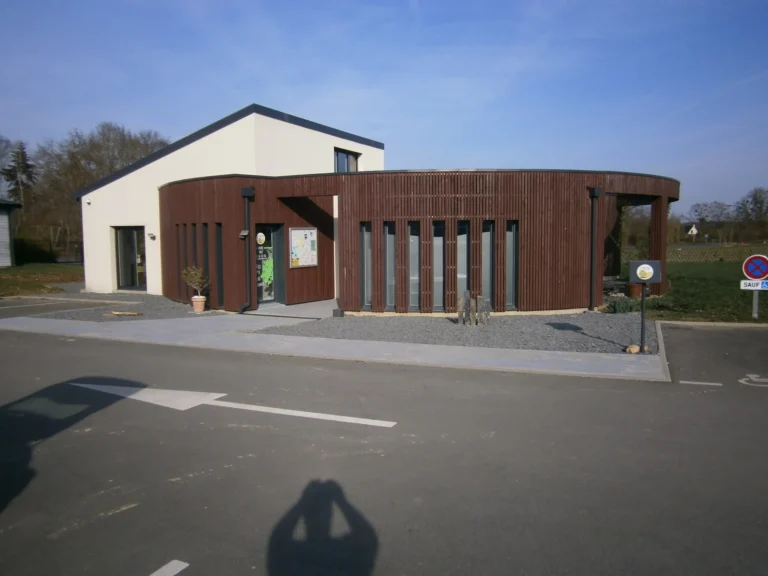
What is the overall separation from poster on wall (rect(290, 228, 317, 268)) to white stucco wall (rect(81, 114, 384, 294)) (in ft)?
4.32

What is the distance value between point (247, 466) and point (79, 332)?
10.4m

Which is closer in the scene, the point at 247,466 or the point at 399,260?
the point at 247,466

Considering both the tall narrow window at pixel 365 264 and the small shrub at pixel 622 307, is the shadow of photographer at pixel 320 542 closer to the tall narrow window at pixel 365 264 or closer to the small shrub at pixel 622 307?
the tall narrow window at pixel 365 264

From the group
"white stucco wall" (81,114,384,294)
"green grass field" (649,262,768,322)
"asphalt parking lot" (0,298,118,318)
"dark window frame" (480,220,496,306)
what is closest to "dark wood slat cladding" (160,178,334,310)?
"white stucco wall" (81,114,384,294)

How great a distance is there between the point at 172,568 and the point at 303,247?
1596cm

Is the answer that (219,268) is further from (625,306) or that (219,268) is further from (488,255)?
(625,306)

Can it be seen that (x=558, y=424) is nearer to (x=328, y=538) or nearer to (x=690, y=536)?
(x=690, y=536)

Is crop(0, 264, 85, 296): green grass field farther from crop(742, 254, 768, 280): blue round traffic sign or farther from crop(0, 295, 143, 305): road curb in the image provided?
crop(742, 254, 768, 280): blue round traffic sign

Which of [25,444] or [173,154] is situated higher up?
[173,154]

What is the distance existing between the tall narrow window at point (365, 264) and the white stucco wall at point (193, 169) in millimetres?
4019

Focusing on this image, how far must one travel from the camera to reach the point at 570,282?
661 inches

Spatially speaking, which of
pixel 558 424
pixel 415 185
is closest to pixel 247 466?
pixel 558 424

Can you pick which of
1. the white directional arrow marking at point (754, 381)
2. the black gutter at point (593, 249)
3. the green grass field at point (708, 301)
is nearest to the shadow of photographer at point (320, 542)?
the white directional arrow marking at point (754, 381)

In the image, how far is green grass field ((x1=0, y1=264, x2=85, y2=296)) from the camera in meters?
25.5
